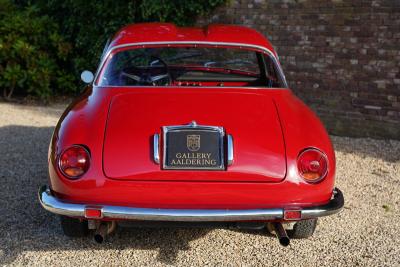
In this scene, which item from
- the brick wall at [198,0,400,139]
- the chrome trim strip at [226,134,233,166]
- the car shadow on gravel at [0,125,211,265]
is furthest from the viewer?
the brick wall at [198,0,400,139]

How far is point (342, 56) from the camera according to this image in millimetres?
6988

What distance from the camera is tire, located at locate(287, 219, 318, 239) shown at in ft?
11.7

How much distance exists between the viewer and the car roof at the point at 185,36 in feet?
13.3

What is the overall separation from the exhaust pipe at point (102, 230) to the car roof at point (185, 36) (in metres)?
1.58

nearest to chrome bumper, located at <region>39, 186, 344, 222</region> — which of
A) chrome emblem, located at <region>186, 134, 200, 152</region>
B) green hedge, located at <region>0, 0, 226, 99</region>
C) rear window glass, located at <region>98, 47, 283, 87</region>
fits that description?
chrome emblem, located at <region>186, 134, 200, 152</region>

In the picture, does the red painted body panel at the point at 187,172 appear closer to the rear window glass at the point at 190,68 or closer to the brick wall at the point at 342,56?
the rear window glass at the point at 190,68

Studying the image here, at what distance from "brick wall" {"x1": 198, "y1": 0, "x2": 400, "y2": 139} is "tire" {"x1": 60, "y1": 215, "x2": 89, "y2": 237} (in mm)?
4642

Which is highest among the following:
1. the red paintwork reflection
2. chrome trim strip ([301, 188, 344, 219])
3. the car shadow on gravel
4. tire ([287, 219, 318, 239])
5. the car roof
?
the car roof

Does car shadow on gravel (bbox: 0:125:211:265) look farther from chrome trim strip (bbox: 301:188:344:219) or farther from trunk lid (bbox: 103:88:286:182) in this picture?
chrome trim strip (bbox: 301:188:344:219)

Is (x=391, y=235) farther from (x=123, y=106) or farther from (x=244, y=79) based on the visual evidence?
(x=123, y=106)

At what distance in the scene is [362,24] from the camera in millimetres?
6770

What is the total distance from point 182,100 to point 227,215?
3.10 feet

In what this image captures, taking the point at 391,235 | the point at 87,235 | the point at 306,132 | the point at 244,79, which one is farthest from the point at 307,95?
the point at 87,235

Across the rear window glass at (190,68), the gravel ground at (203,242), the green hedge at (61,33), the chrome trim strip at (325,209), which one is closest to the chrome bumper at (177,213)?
the chrome trim strip at (325,209)
